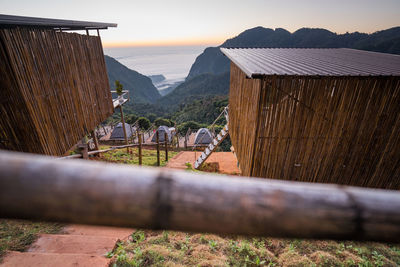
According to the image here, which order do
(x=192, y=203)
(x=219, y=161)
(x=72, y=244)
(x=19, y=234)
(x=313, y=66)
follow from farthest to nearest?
(x=219, y=161) → (x=313, y=66) → (x=19, y=234) → (x=72, y=244) → (x=192, y=203)

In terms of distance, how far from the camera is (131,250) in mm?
3484

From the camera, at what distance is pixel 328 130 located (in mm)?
6098

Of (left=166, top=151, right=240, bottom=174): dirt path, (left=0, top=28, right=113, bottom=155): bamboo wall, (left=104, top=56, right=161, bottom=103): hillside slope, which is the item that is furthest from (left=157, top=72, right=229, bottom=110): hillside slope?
(left=0, top=28, right=113, bottom=155): bamboo wall

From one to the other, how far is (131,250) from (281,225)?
11.7ft

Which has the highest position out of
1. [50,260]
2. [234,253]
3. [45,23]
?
[45,23]

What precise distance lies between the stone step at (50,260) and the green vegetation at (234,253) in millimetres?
295

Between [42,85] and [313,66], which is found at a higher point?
[313,66]

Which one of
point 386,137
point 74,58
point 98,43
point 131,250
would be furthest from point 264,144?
point 98,43

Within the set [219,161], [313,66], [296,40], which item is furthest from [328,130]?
[296,40]

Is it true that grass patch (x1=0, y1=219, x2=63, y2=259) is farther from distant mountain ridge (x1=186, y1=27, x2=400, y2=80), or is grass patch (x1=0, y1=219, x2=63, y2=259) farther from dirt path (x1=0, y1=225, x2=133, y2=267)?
distant mountain ridge (x1=186, y1=27, x2=400, y2=80)

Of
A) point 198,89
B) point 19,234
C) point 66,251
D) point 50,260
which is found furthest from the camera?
point 198,89

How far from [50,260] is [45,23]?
690 centimetres

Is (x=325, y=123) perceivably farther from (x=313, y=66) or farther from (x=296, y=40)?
(x=296, y=40)

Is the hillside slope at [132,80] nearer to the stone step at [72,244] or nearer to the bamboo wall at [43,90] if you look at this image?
the bamboo wall at [43,90]
